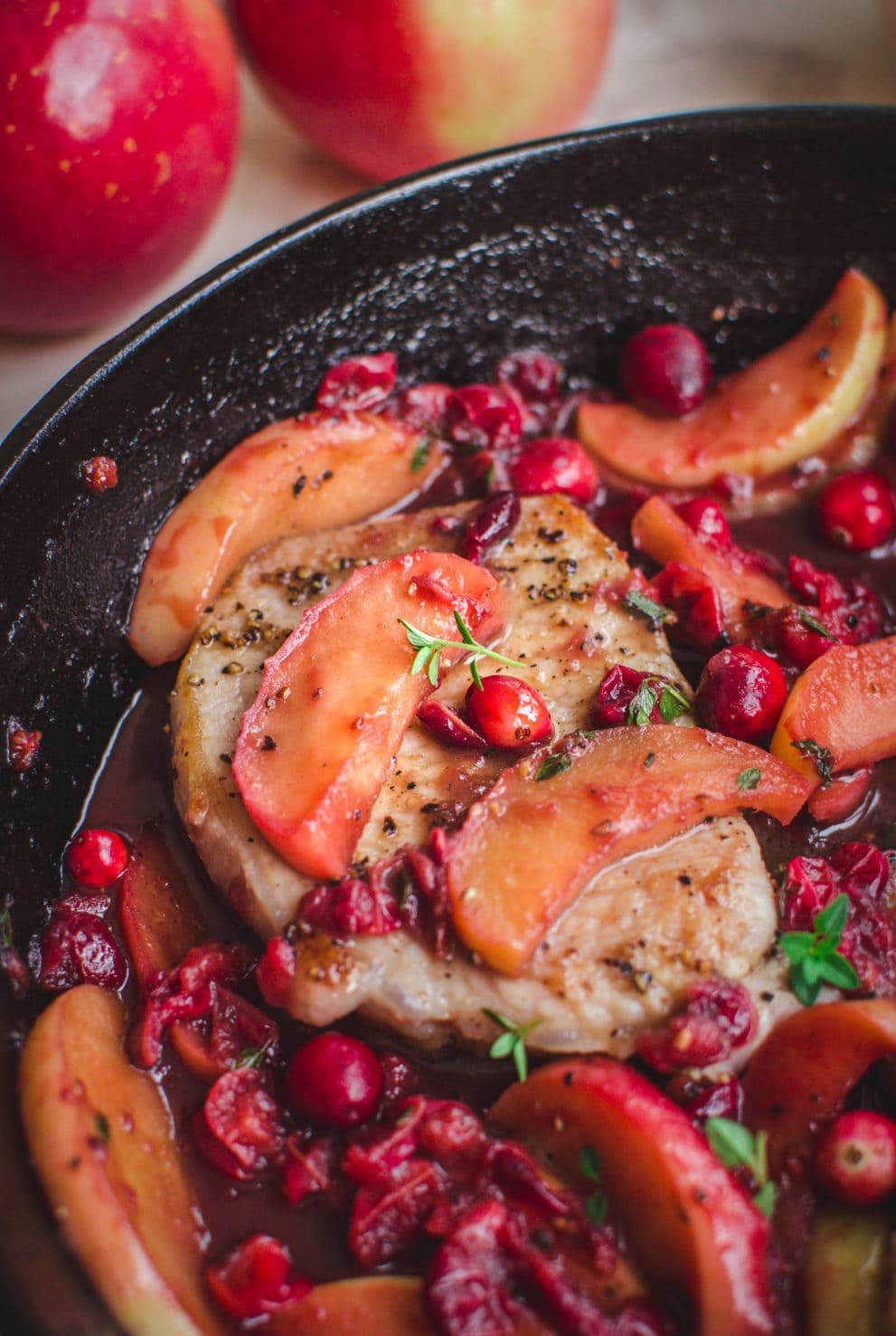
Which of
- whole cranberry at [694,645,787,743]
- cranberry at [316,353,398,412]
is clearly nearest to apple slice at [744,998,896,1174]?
whole cranberry at [694,645,787,743]

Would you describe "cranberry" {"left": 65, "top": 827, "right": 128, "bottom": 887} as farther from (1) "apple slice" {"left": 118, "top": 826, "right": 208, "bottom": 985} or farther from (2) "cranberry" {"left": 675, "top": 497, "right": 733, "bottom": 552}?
(2) "cranberry" {"left": 675, "top": 497, "right": 733, "bottom": 552}

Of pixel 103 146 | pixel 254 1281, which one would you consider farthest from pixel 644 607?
pixel 103 146

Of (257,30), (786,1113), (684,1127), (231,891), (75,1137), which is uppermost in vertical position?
(257,30)

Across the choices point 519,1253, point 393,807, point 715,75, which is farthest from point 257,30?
point 519,1253

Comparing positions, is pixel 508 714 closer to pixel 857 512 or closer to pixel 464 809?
pixel 464 809

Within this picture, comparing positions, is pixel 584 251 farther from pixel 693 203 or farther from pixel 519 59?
pixel 519 59

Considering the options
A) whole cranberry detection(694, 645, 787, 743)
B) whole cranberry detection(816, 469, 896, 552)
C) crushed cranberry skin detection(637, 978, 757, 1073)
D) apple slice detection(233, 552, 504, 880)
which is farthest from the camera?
whole cranberry detection(816, 469, 896, 552)
